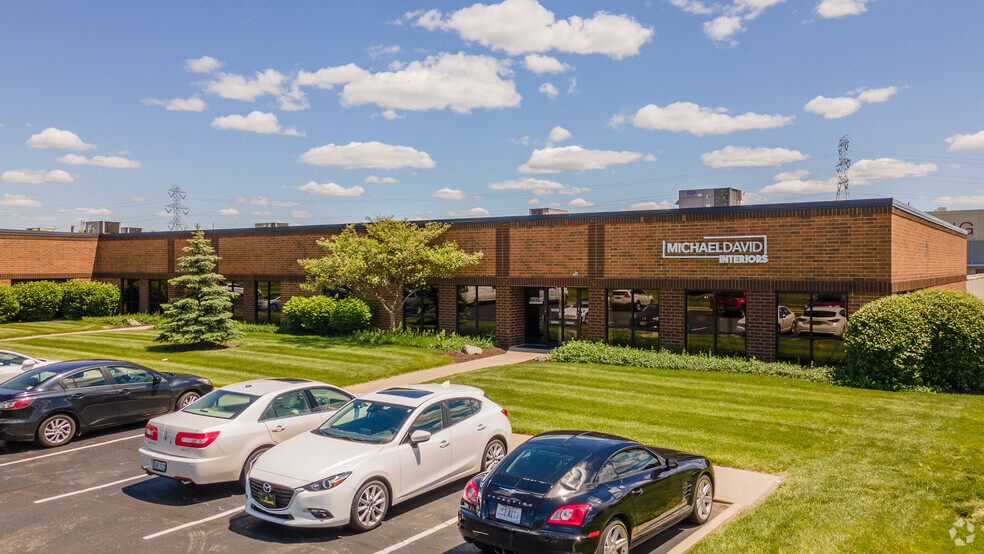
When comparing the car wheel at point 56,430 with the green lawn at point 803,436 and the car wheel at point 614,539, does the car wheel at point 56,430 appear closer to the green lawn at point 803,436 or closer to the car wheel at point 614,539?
the green lawn at point 803,436

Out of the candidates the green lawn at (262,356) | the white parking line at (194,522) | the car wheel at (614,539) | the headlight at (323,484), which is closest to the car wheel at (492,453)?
the headlight at (323,484)

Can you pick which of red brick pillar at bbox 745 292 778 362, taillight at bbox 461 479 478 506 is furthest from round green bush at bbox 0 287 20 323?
taillight at bbox 461 479 478 506

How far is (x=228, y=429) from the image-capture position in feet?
32.6

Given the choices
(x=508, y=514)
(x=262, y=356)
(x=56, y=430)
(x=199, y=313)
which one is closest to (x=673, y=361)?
(x=262, y=356)

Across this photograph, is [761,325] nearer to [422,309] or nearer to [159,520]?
[422,309]

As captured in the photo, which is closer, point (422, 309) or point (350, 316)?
point (350, 316)

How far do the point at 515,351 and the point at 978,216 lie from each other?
58228 millimetres

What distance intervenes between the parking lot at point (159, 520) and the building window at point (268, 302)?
823 inches

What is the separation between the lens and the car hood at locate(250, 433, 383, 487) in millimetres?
8352

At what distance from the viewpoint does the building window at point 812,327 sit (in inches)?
774

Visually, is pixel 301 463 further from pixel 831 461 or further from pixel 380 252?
pixel 380 252

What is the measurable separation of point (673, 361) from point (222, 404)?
14185mm

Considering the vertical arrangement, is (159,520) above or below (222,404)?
below

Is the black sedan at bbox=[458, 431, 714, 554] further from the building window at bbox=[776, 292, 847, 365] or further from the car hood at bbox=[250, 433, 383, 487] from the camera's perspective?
the building window at bbox=[776, 292, 847, 365]
